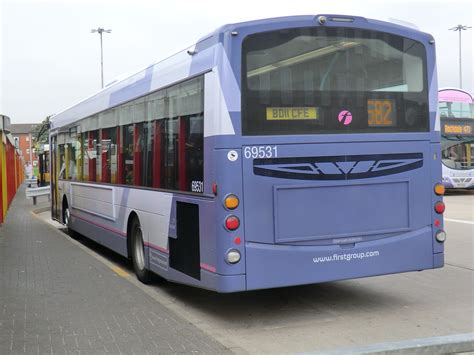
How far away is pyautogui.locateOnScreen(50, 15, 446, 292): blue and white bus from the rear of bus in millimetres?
12

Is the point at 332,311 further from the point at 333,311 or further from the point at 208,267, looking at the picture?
the point at 208,267

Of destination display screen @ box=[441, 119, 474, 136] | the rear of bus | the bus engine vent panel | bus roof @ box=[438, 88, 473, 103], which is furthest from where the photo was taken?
bus roof @ box=[438, 88, 473, 103]

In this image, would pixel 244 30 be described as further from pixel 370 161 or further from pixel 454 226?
pixel 454 226

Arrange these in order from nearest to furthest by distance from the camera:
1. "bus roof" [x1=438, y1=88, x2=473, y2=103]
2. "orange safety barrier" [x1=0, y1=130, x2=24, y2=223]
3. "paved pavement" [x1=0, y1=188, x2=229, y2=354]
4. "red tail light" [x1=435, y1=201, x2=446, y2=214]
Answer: "paved pavement" [x1=0, y1=188, x2=229, y2=354] → "red tail light" [x1=435, y1=201, x2=446, y2=214] → "orange safety barrier" [x1=0, y1=130, x2=24, y2=223] → "bus roof" [x1=438, y1=88, x2=473, y2=103]

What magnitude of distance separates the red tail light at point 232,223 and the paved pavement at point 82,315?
3.55 feet

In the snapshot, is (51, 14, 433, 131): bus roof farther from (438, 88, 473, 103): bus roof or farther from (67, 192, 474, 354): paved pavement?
(438, 88, 473, 103): bus roof

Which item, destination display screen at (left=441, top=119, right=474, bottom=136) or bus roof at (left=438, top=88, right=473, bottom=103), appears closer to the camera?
destination display screen at (left=441, top=119, right=474, bottom=136)

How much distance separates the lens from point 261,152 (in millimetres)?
5371

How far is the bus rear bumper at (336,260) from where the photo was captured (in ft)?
17.7

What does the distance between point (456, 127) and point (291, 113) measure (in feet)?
69.1

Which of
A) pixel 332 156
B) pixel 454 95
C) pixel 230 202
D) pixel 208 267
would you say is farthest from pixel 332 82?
pixel 454 95

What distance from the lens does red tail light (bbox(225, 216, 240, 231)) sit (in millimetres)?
5238

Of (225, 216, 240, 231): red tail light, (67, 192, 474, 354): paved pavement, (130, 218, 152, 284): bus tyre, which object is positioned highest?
(225, 216, 240, 231): red tail light

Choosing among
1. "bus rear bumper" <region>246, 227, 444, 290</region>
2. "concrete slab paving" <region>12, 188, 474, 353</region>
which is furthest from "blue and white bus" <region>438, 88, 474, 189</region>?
A: "bus rear bumper" <region>246, 227, 444, 290</region>
